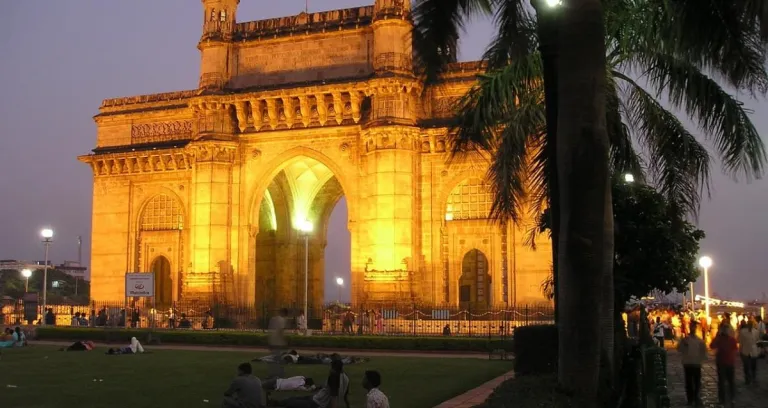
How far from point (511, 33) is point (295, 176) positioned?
30485 mm

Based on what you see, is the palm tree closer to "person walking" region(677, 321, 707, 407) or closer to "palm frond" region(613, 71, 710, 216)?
"palm frond" region(613, 71, 710, 216)

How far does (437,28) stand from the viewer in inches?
514

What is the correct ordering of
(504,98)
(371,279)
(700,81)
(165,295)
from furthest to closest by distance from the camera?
(165,295) < (371,279) < (504,98) < (700,81)

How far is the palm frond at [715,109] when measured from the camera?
1446cm

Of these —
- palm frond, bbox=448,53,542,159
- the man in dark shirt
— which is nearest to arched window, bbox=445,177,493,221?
palm frond, bbox=448,53,542,159

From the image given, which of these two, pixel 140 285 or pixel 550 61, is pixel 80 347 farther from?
pixel 550 61

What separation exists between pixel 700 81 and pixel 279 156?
2584cm

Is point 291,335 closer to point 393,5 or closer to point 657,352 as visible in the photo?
point 393,5

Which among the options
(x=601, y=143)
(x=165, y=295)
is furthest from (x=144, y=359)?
(x=165, y=295)

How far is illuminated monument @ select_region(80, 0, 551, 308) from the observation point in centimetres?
3562

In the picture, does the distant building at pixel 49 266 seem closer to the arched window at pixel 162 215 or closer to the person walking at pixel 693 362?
the arched window at pixel 162 215

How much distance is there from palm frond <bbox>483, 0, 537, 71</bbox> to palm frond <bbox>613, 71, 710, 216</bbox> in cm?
232

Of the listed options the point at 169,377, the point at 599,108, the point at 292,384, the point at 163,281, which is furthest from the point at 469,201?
the point at 599,108

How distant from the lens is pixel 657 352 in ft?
38.4
